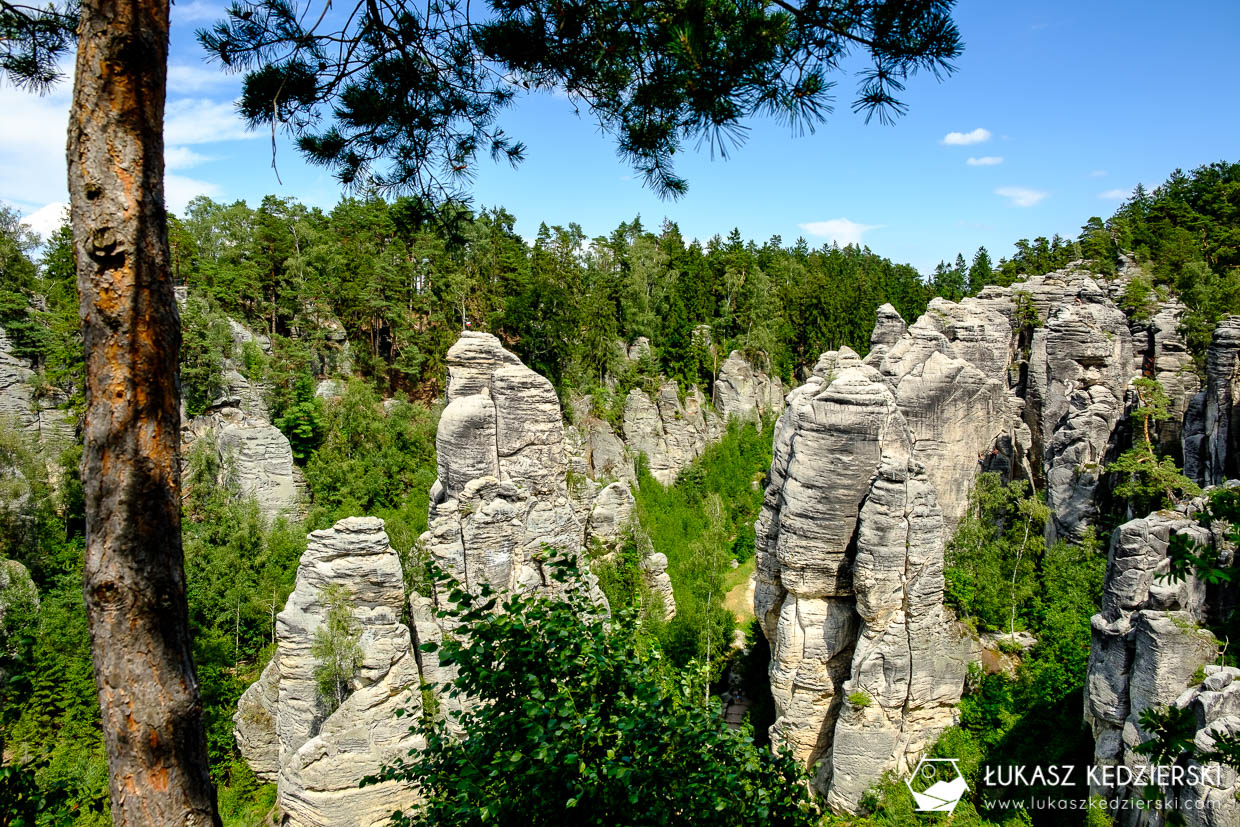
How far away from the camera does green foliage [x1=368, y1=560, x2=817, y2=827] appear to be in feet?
15.6

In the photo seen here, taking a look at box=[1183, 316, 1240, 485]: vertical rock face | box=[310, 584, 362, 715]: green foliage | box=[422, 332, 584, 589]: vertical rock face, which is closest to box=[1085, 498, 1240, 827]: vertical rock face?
box=[1183, 316, 1240, 485]: vertical rock face

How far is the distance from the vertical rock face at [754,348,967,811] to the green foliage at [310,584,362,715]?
9222 millimetres

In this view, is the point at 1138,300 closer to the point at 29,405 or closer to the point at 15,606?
the point at 15,606

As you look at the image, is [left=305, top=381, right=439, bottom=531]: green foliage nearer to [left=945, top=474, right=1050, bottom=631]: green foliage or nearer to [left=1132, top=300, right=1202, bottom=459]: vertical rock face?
[left=945, top=474, right=1050, bottom=631]: green foliage

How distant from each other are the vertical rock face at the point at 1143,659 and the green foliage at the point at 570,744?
8151 millimetres

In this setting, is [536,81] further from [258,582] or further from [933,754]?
[258,582]

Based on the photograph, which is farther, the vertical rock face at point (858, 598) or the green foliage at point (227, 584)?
the green foliage at point (227, 584)

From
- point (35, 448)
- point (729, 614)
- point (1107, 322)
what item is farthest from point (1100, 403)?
point (35, 448)

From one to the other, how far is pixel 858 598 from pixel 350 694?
10881mm

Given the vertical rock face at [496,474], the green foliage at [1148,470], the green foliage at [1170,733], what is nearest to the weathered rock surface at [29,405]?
the vertical rock face at [496,474]

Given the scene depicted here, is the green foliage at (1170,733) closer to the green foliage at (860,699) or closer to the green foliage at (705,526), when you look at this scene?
the green foliage at (860,699)

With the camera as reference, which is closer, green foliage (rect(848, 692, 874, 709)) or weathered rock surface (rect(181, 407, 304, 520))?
green foliage (rect(848, 692, 874, 709))

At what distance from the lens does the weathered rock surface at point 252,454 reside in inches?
953

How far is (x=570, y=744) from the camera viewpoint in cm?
482
